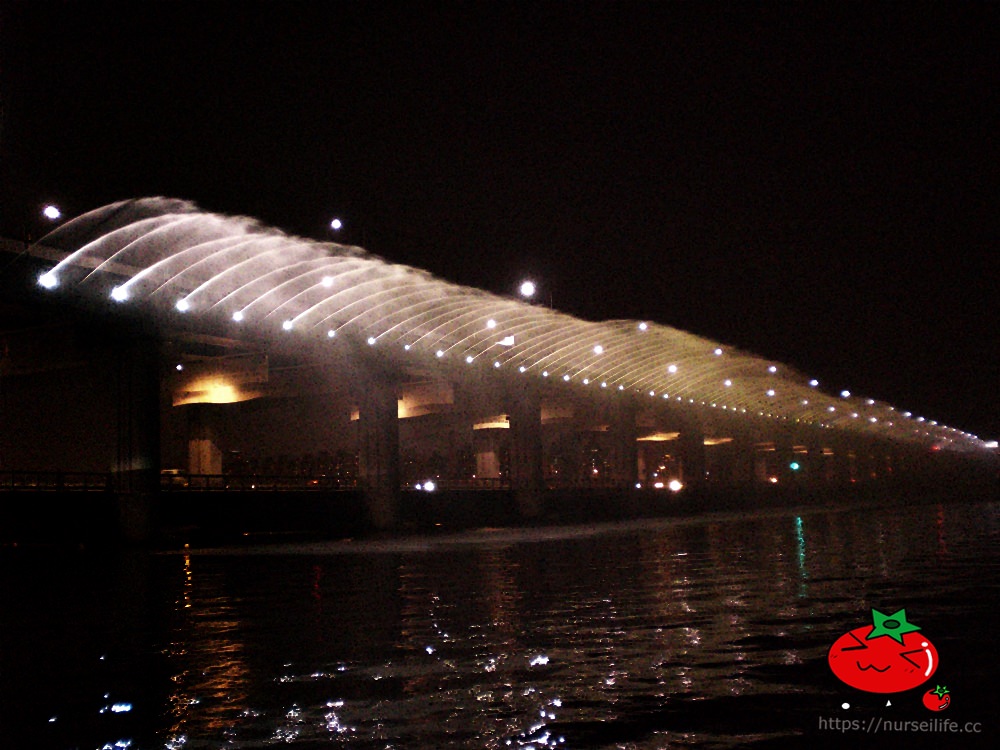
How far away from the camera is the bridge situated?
3569 cm

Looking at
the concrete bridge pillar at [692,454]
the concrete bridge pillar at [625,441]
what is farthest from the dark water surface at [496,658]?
the concrete bridge pillar at [692,454]

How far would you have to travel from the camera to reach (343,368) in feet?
164

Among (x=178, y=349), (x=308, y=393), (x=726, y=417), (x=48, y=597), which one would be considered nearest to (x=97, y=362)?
(x=178, y=349)

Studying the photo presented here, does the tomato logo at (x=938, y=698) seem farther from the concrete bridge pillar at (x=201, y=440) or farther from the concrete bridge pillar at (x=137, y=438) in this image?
the concrete bridge pillar at (x=201, y=440)

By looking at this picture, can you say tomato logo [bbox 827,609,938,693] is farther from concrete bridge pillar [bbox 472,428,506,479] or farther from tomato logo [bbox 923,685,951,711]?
concrete bridge pillar [bbox 472,428,506,479]

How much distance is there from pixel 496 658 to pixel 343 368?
41.9m

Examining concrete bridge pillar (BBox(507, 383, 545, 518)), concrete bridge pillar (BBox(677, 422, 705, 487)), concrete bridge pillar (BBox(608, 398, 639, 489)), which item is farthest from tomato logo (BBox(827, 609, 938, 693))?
concrete bridge pillar (BBox(677, 422, 705, 487))

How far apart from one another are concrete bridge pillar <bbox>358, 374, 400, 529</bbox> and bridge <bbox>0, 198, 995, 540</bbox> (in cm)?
10

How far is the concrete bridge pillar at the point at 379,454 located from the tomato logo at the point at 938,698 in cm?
4231

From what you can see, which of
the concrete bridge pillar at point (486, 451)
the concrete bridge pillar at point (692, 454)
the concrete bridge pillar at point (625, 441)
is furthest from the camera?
the concrete bridge pillar at point (486, 451)

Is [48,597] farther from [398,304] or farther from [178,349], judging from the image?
[178,349]

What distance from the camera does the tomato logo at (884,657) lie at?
24.5 ft

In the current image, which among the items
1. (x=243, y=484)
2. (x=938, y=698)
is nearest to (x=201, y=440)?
(x=243, y=484)

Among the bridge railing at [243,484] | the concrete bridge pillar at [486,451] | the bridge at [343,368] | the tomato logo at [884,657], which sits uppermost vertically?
the bridge at [343,368]
